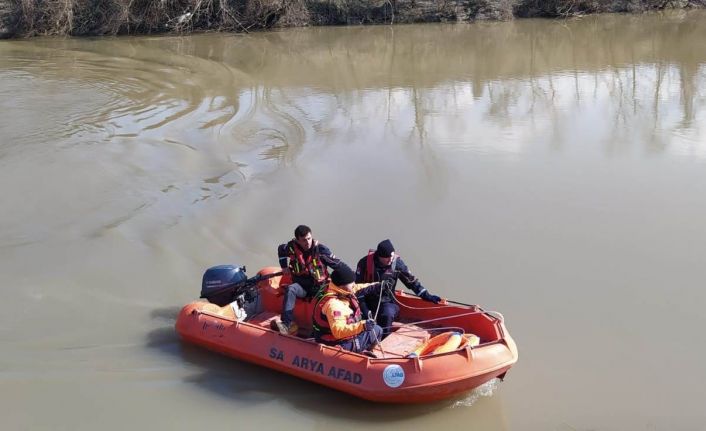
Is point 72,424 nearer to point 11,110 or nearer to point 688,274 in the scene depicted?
point 688,274

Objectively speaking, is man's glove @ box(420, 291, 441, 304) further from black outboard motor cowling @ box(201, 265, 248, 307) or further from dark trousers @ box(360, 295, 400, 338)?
black outboard motor cowling @ box(201, 265, 248, 307)

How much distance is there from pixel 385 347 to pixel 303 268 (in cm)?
103

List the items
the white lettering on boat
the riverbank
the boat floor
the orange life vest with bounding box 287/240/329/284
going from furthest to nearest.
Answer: the riverbank, the orange life vest with bounding box 287/240/329/284, the boat floor, the white lettering on boat

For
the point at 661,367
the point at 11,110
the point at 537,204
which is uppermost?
the point at 11,110

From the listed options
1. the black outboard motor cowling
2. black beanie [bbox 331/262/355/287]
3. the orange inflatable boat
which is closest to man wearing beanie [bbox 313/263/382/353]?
black beanie [bbox 331/262/355/287]

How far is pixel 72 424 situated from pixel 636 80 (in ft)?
48.6

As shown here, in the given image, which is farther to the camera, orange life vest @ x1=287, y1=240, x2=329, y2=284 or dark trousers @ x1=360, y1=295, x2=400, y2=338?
orange life vest @ x1=287, y1=240, x2=329, y2=284

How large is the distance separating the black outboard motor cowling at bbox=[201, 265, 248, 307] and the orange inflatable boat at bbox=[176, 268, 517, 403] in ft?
0.37

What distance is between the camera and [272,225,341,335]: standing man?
Answer: 6.74 metres

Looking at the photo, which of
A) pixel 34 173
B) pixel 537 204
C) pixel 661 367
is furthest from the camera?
pixel 34 173

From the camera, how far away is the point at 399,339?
661cm

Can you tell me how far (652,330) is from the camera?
23.3 feet

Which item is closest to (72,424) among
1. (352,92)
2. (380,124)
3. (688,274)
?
(688,274)

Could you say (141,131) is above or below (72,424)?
above
